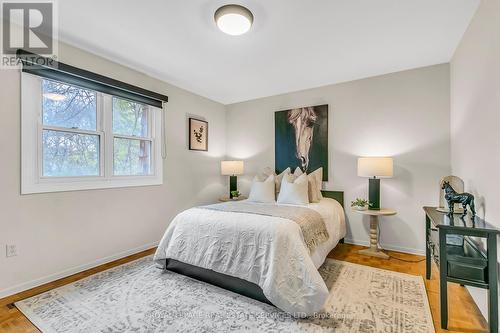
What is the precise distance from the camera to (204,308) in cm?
194

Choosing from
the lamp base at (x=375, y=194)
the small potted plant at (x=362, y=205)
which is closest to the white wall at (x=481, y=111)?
the lamp base at (x=375, y=194)

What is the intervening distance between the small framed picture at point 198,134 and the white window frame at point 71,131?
2.12 ft

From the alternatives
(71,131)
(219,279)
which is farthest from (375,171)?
(71,131)

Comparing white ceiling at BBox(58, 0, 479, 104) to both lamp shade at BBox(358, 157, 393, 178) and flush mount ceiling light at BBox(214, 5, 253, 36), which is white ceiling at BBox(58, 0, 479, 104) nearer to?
flush mount ceiling light at BBox(214, 5, 253, 36)

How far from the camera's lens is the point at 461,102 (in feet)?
8.33

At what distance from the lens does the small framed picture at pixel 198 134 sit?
4133mm

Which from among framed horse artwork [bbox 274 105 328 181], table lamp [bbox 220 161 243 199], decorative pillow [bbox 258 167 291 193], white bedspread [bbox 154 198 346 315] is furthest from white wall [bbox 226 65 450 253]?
table lamp [bbox 220 161 243 199]

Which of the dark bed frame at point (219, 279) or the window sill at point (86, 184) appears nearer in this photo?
the dark bed frame at point (219, 279)

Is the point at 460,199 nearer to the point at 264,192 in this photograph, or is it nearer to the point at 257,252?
the point at 257,252

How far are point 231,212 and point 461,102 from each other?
2.79m

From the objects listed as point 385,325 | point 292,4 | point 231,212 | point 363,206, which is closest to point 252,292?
point 231,212

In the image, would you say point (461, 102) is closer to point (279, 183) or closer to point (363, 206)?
point (363, 206)

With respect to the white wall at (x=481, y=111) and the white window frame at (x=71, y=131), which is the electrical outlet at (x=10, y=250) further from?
the white wall at (x=481, y=111)

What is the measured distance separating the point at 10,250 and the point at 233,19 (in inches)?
116
